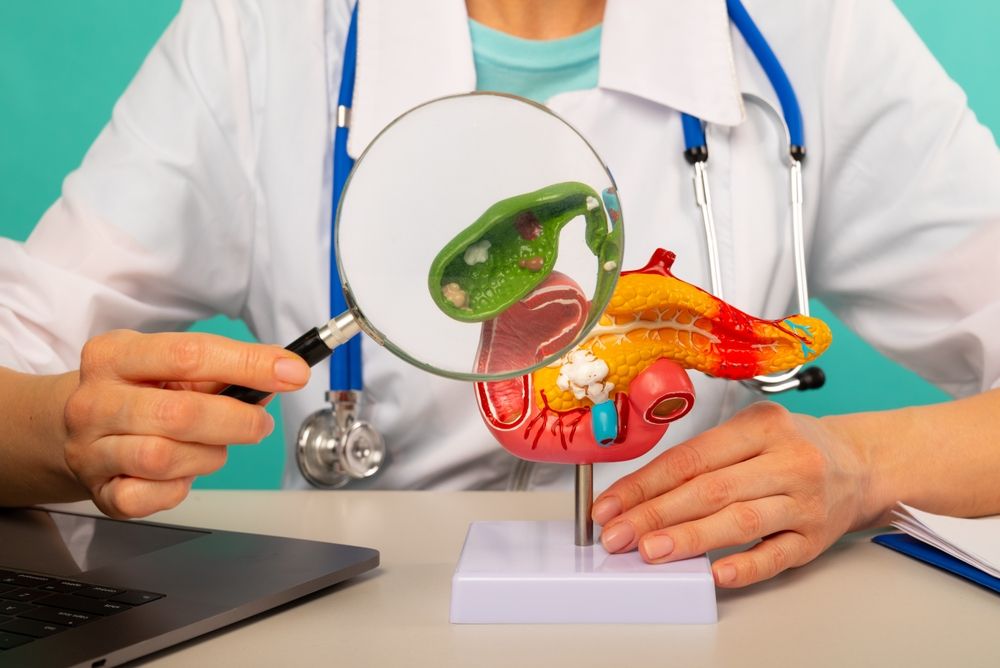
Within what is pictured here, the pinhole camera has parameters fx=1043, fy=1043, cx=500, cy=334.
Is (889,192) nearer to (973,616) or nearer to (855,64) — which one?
(855,64)

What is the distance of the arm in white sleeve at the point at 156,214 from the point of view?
1.06 meters

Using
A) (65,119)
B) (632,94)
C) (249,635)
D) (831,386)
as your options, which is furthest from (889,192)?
(65,119)

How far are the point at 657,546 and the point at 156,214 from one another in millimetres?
687

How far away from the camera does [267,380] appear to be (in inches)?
25.8

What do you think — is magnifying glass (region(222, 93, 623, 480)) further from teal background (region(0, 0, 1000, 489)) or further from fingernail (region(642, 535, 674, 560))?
teal background (region(0, 0, 1000, 489))

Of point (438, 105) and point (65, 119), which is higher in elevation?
point (65, 119)

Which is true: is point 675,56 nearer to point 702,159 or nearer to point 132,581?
point 702,159

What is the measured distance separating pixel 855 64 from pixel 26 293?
3.01 ft

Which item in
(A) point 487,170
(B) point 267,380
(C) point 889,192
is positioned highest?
(C) point 889,192

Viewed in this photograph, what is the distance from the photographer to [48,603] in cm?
63

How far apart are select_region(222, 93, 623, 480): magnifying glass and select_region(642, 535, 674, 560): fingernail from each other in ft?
0.52

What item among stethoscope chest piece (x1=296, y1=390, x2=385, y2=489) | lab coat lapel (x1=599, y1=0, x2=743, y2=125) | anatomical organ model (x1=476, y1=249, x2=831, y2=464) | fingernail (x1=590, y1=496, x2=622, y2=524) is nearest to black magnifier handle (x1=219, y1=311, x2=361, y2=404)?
anatomical organ model (x1=476, y1=249, x2=831, y2=464)

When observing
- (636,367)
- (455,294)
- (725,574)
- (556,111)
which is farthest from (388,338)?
(556,111)

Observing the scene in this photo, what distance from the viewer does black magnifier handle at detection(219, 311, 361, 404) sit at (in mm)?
638
